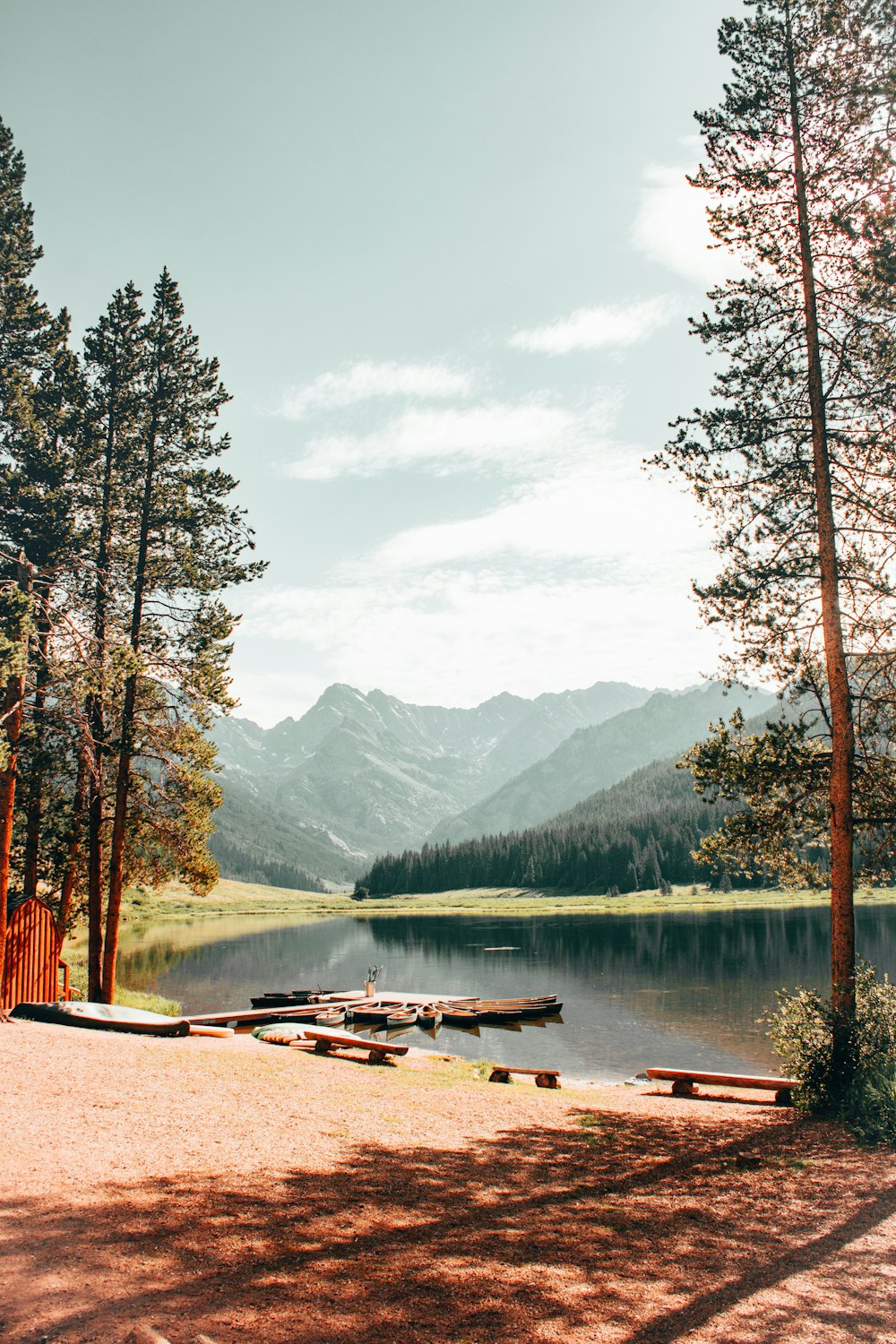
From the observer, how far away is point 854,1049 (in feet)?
49.1

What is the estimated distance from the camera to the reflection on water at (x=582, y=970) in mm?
33500

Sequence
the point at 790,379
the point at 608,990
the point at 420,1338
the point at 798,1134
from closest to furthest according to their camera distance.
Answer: the point at 420,1338 < the point at 798,1134 < the point at 790,379 < the point at 608,990

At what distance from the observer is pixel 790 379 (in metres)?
17.6

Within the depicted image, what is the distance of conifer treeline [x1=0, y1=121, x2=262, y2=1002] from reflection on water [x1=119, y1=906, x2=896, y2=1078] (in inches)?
638

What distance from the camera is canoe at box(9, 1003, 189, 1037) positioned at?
21844 millimetres

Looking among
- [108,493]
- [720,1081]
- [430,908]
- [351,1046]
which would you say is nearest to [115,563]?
[108,493]

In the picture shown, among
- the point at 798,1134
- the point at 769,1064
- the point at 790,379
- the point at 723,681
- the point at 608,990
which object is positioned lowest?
the point at 608,990

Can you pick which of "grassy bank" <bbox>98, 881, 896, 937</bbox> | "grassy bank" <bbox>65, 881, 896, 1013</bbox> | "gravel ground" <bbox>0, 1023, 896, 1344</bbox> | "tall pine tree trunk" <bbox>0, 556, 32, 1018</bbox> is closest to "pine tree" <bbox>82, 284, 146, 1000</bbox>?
"tall pine tree trunk" <bbox>0, 556, 32, 1018</bbox>

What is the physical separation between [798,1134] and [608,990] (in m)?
36.9

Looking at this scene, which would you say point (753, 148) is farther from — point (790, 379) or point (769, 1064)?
point (769, 1064)

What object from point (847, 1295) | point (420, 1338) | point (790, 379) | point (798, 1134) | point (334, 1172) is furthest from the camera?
point (790, 379)

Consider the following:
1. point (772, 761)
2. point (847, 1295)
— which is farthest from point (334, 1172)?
point (772, 761)

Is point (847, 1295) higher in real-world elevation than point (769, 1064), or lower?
higher

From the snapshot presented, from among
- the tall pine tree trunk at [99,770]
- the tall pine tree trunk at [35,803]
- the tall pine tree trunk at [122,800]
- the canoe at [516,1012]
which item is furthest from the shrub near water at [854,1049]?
the canoe at [516,1012]
